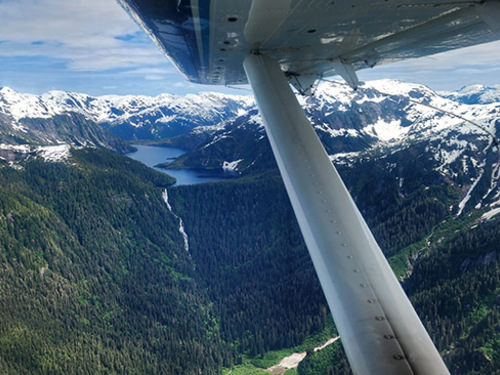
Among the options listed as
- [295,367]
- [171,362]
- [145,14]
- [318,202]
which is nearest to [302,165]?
[318,202]

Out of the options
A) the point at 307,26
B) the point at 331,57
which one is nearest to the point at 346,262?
the point at 307,26

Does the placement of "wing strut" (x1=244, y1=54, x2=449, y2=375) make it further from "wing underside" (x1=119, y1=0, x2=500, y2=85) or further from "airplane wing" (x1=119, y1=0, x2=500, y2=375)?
"wing underside" (x1=119, y1=0, x2=500, y2=85)

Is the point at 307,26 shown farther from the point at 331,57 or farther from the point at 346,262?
the point at 346,262

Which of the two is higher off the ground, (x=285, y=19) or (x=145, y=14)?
(x=145, y=14)

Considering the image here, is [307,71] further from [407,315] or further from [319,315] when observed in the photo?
[319,315]

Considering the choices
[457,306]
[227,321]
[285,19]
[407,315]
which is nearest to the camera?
[407,315]

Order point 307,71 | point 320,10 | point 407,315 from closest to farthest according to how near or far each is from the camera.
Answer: point 407,315 → point 320,10 → point 307,71
